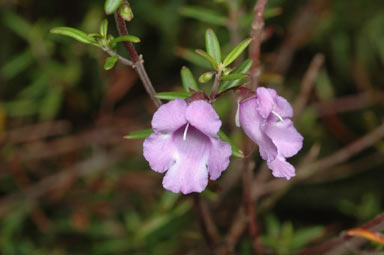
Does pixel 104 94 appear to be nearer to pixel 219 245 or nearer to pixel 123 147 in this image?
pixel 123 147

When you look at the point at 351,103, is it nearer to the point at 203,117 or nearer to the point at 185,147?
the point at 185,147

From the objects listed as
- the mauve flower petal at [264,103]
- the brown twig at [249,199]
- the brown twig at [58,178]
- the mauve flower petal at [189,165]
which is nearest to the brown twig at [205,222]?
the brown twig at [249,199]

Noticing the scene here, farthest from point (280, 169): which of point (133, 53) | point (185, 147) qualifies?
point (133, 53)

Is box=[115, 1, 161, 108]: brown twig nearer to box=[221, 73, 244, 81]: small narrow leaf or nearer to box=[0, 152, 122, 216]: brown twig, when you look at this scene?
box=[221, 73, 244, 81]: small narrow leaf

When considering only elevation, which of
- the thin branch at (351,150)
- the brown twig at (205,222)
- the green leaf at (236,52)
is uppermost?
the green leaf at (236,52)

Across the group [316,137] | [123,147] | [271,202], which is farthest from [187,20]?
[271,202]

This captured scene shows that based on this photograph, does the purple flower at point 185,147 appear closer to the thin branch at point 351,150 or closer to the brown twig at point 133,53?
the brown twig at point 133,53
